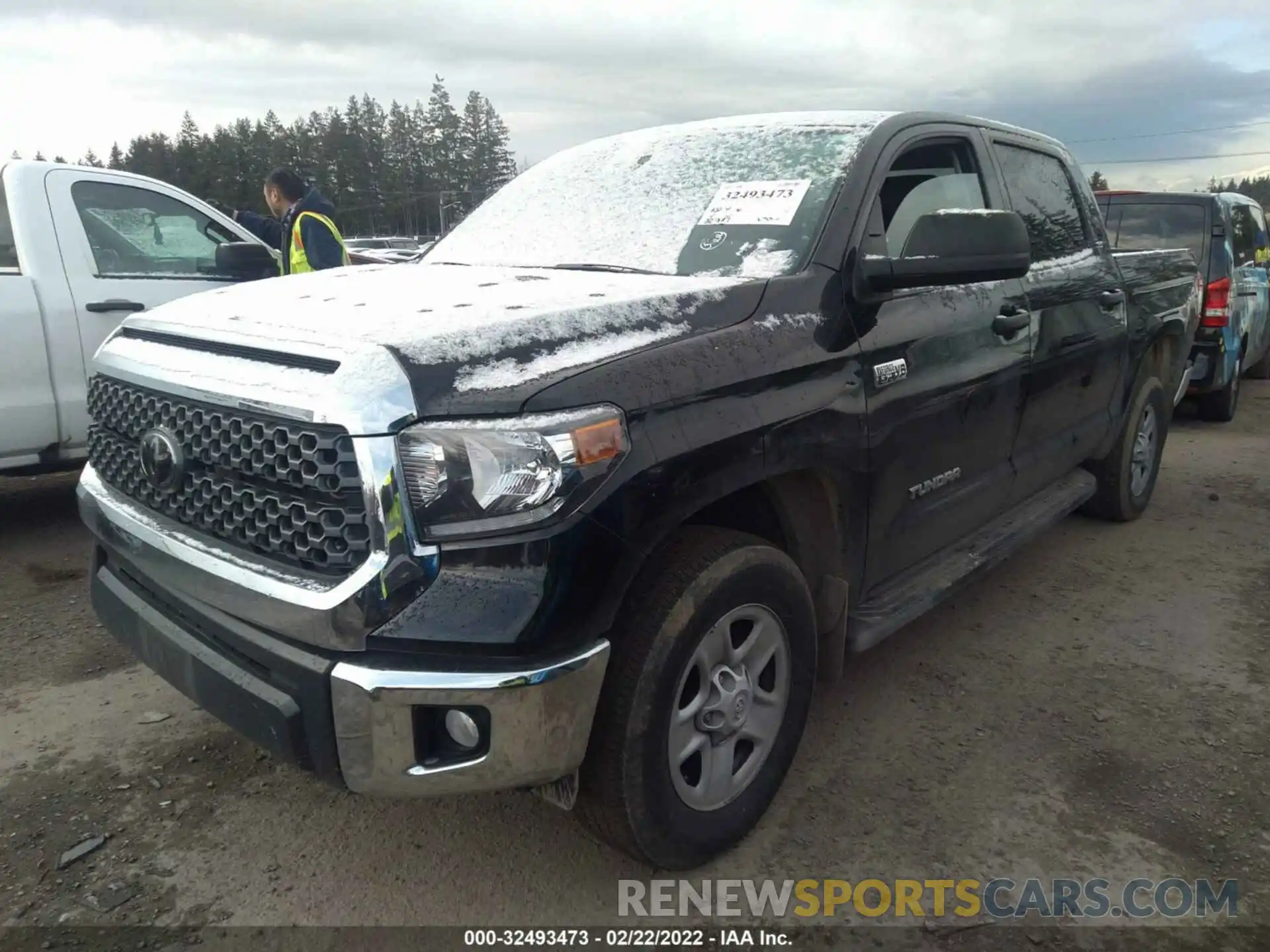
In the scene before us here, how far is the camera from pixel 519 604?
180 centimetres

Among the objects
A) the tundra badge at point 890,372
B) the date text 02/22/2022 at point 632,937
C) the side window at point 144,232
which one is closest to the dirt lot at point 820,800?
the date text 02/22/2022 at point 632,937

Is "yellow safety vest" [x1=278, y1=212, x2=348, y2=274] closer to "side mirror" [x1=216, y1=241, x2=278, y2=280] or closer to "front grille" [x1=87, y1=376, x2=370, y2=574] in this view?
"side mirror" [x1=216, y1=241, x2=278, y2=280]

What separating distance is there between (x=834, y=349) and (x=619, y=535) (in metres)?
0.94

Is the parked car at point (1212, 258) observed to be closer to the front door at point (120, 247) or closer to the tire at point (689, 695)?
the tire at point (689, 695)

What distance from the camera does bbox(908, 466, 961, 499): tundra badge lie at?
2904 millimetres

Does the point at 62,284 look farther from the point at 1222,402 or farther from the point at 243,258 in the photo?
the point at 1222,402

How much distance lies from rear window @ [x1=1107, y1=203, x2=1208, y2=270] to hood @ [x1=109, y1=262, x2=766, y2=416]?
6780mm

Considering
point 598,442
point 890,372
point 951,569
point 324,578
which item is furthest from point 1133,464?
point 324,578

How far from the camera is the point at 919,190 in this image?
3211mm

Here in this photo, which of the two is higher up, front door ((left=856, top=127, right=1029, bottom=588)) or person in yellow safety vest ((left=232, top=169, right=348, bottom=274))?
person in yellow safety vest ((left=232, top=169, right=348, bottom=274))

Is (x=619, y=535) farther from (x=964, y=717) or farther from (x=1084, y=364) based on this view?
(x=1084, y=364)

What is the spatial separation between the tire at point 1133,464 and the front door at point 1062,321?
379 millimetres

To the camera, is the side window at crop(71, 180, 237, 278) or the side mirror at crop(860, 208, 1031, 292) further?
the side window at crop(71, 180, 237, 278)

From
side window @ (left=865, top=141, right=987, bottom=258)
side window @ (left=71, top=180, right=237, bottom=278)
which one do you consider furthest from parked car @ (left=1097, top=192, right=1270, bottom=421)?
side window @ (left=71, top=180, right=237, bottom=278)
